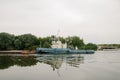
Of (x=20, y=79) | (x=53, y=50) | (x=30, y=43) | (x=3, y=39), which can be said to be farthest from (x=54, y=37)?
(x=20, y=79)

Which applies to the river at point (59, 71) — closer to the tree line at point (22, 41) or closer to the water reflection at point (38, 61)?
the water reflection at point (38, 61)

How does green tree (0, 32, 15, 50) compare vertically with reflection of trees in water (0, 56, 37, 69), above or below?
above

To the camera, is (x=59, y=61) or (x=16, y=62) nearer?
(x=16, y=62)

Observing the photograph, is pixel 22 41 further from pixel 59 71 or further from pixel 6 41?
pixel 59 71

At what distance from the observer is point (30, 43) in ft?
321

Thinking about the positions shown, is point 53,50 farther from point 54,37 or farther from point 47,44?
point 47,44


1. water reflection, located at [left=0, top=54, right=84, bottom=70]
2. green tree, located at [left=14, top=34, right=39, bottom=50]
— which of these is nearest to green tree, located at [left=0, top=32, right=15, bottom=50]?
green tree, located at [left=14, top=34, right=39, bottom=50]

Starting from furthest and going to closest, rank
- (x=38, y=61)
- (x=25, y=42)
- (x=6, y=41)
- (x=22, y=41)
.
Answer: (x=22, y=41)
(x=25, y=42)
(x=6, y=41)
(x=38, y=61)

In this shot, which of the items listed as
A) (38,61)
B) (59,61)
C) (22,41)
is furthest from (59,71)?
(22,41)

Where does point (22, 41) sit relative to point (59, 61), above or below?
above

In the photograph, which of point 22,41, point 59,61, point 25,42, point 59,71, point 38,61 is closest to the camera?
point 59,71

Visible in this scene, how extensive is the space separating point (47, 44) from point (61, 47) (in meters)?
20.0

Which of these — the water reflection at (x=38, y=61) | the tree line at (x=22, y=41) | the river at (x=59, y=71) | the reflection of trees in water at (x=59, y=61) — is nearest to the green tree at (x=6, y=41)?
the tree line at (x=22, y=41)

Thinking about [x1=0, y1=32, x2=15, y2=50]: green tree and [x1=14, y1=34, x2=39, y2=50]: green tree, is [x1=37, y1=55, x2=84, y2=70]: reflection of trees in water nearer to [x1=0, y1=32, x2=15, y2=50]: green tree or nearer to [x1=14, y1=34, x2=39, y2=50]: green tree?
[x1=14, y1=34, x2=39, y2=50]: green tree
